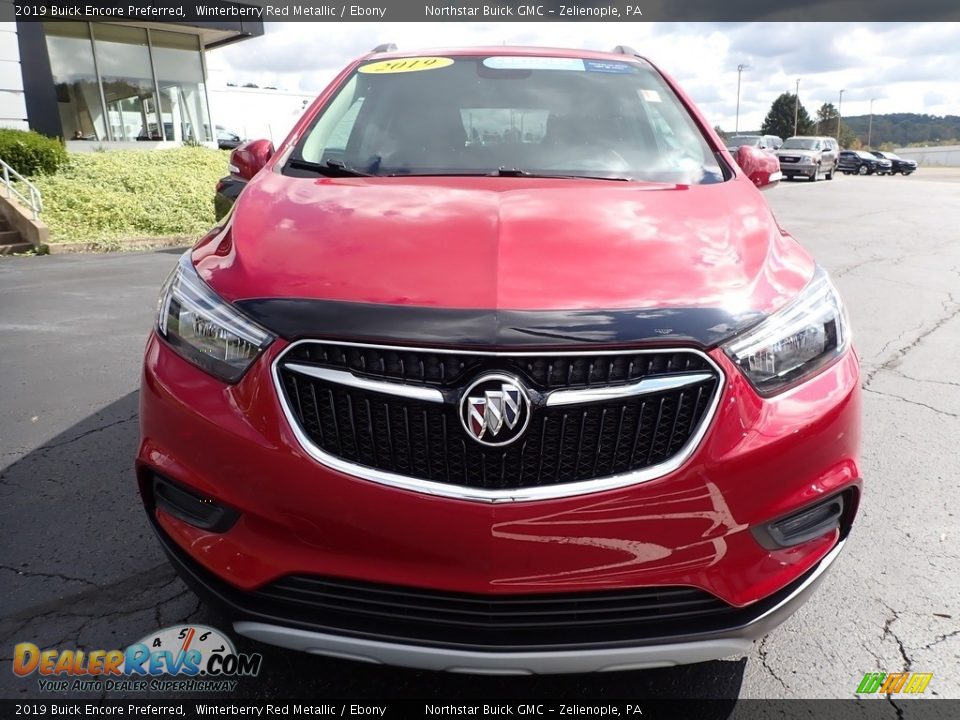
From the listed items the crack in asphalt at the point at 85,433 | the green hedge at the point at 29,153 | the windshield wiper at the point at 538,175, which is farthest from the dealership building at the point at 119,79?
the windshield wiper at the point at 538,175

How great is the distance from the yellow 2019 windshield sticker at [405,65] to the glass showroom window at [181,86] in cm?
2104

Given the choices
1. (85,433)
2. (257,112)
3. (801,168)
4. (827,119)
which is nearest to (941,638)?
(85,433)

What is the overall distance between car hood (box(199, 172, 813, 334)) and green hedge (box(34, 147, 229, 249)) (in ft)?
36.7

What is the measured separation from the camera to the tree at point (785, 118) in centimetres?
8600

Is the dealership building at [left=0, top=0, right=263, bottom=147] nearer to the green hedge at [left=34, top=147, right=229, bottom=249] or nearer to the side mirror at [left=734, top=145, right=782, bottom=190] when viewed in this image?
the green hedge at [left=34, top=147, right=229, bottom=249]

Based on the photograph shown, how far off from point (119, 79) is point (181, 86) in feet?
6.88

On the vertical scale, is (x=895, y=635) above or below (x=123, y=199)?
below

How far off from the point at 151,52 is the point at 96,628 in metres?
23.5

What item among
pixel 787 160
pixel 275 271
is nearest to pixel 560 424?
pixel 275 271

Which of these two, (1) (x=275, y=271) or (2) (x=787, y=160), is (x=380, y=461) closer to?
(1) (x=275, y=271)

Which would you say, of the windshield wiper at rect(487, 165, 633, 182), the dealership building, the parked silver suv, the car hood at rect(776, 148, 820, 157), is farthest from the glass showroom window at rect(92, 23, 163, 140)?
the car hood at rect(776, 148, 820, 157)

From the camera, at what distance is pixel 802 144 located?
104 feet

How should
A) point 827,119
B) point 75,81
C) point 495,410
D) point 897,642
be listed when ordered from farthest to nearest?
1. point 827,119
2. point 75,81
3. point 897,642
4. point 495,410

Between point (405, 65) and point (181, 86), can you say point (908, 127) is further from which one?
point (405, 65)
